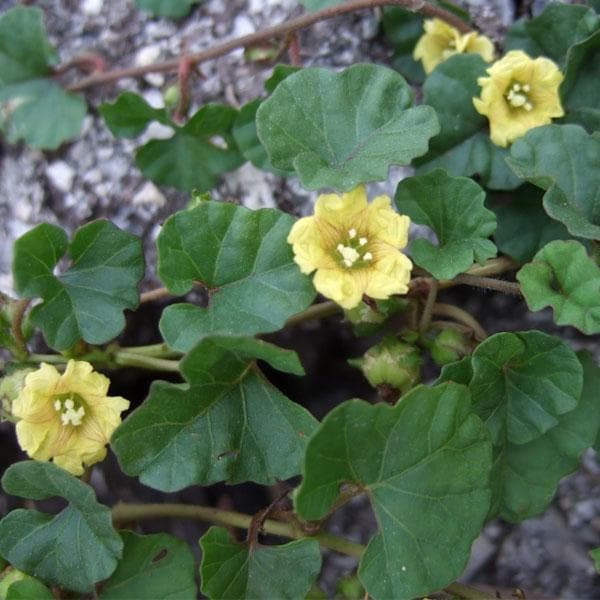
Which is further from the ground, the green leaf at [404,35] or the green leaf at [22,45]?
the green leaf at [22,45]

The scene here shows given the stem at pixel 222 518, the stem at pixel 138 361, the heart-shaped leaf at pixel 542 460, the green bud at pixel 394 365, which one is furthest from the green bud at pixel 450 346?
the stem at pixel 138 361

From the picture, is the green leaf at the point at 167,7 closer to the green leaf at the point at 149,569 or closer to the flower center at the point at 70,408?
the flower center at the point at 70,408

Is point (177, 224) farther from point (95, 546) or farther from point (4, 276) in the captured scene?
point (4, 276)

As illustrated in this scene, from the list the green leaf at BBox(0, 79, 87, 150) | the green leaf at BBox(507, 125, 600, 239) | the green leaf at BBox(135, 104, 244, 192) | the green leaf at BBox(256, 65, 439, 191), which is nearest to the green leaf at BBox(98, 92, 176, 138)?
the green leaf at BBox(135, 104, 244, 192)

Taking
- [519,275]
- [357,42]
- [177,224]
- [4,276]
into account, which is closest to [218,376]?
[177,224]

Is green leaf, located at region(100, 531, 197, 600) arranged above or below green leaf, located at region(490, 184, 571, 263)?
below

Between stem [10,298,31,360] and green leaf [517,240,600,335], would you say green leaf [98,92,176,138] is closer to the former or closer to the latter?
stem [10,298,31,360]
